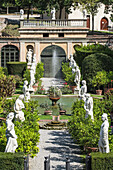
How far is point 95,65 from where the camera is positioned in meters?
35.2

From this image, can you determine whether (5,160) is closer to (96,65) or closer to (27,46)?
(96,65)

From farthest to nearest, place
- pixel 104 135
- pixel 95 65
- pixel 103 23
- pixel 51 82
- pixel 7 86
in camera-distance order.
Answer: pixel 103 23, pixel 51 82, pixel 95 65, pixel 7 86, pixel 104 135

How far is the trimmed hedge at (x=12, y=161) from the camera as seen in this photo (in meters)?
14.8

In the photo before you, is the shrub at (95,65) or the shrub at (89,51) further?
the shrub at (89,51)

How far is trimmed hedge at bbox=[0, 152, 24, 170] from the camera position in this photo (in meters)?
14.8

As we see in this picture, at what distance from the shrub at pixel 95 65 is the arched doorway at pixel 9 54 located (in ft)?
36.4

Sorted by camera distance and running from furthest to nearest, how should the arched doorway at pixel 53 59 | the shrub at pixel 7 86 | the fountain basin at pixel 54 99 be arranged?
the arched doorway at pixel 53 59 → the shrub at pixel 7 86 → the fountain basin at pixel 54 99

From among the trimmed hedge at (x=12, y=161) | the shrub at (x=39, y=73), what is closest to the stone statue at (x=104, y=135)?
the trimmed hedge at (x=12, y=161)

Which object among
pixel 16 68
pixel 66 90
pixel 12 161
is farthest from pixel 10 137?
pixel 16 68

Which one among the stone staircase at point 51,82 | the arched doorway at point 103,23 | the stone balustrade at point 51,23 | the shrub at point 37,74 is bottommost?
the stone staircase at point 51,82

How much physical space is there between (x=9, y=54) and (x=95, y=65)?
12416 mm

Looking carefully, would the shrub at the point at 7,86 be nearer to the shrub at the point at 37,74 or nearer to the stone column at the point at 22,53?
the shrub at the point at 37,74

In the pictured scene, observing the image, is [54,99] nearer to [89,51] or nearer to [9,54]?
[89,51]

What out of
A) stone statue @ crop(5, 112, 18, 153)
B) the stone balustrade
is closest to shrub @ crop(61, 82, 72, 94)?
the stone balustrade
